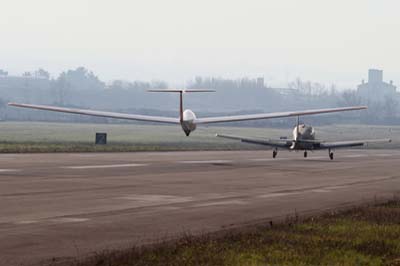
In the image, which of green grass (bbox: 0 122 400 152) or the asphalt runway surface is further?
green grass (bbox: 0 122 400 152)

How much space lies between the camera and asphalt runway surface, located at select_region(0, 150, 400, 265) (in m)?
17.1

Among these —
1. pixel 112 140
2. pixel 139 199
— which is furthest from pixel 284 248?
pixel 112 140

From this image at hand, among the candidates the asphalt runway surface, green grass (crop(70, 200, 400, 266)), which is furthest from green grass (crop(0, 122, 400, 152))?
green grass (crop(70, 200, 400, 266))

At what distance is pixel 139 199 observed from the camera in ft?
83.7

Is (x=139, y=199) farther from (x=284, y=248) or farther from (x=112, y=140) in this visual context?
(x=112, y=140)

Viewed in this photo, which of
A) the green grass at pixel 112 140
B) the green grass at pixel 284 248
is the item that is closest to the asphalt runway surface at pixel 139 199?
the green grass at pixel 284 248

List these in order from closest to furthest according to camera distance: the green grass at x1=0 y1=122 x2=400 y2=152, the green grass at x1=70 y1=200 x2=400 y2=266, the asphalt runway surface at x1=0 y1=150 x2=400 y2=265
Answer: the green grass at x1=70 y1=200 x2=400 y2=266
the asphalt runway surface at x1=0 y1=150 x2=400 y2=265
the green grass at x1=0 y1=122 x2=400 y2=152

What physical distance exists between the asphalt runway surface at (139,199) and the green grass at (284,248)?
103cm

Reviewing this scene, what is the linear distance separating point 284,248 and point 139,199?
989cm

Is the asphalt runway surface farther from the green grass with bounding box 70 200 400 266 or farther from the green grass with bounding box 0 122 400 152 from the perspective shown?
the green grass with bounding box 0 122 400 152

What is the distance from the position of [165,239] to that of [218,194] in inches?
444

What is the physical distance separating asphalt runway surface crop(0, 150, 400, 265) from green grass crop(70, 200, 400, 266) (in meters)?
1.03

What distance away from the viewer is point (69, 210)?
21797 millimetres

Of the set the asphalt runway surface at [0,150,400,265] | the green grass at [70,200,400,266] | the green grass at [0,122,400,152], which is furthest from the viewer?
the green grass at [0,122,400,152]
